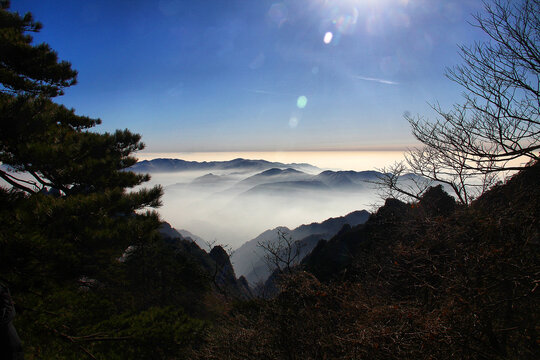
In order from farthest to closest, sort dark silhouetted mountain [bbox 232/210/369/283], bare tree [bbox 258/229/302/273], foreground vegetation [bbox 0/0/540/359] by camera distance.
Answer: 1. dark silhouetted mountain [bbox 232/210/369/283]
2. bare tree [bbox 258/229/302/273]
3. foreground vegetation [bbox 0/0/540/359]

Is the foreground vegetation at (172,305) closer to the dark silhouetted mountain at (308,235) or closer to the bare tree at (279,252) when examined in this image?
the bare tree at (279,252)

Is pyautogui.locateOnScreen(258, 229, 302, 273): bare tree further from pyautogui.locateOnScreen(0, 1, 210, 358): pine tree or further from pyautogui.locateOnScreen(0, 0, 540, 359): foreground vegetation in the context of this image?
pyautogui.locateOnScreen(0, 1, 210, 358): pine tree

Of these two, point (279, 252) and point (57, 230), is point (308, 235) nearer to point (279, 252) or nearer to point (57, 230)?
point (279, 252)

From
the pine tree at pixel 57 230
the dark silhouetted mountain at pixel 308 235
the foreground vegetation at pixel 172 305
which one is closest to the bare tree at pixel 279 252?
the foreground vegetation at pixel 172 305

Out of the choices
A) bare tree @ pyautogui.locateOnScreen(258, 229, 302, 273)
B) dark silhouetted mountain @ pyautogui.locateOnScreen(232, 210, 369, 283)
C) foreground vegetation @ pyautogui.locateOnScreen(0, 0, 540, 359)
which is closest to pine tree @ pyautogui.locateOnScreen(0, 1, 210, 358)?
foreground vegetation @ pyautogui.locateOnScreen(0, 0, 540, 359)

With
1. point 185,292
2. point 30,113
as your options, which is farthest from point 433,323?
point 185,292

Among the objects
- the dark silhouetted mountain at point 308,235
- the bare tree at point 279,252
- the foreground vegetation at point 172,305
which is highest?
the foreground vegetation at point 172,305

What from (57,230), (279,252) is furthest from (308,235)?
(57,230)

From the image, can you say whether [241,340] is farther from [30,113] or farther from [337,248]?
[337,248]

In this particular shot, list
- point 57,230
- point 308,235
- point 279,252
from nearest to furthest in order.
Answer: point 57,230
point 279,252
point 308,235

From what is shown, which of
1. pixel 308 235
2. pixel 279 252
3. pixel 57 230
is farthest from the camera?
pixel 308 235

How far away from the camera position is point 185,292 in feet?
48.6

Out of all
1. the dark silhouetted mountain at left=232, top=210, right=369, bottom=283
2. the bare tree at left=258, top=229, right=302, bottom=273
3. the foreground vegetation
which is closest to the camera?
the foreground vegetation

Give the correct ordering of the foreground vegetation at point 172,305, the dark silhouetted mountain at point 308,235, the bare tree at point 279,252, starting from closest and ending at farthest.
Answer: the foreground vegetation at point 172,305, the bare tree at point 279,252, the dark silhouetted mountain at point 308,235
